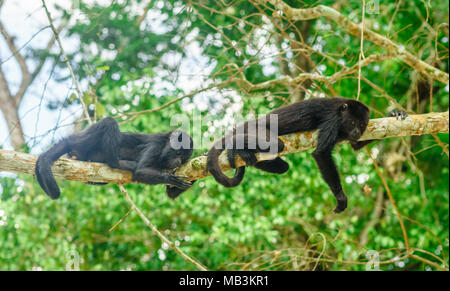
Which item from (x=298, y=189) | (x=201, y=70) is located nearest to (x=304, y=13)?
(x=201, y=70)

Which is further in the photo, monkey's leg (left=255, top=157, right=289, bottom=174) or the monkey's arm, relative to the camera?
monkey's leg (left=255, top=157, right=289, bottom=174)

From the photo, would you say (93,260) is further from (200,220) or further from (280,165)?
(280,165)

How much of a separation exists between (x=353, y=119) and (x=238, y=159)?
1.54m

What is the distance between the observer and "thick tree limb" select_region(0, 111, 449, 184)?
14.9 ft

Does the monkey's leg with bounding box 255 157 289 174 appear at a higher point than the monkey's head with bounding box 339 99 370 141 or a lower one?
lower

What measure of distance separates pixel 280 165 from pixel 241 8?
4.00 m

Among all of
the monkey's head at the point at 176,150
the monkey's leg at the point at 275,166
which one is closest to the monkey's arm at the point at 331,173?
the monkey's leg at the point at 275,166

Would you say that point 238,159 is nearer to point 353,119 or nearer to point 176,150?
point 176,150

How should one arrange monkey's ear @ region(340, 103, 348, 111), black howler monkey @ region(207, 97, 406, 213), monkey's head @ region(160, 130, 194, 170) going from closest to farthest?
1. black howler monkey @ region(207, 97, 406, 213)
2. monkey's ear @ region(340, 103, 348, 111)
3. monkey's head @ region(160, 130, 194, 170)

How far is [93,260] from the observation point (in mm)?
10633

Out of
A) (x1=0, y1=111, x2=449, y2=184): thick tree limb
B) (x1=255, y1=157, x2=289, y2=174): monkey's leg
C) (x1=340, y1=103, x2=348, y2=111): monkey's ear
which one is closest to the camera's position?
(x1=0, y1=111, x2=449, y2=184): thick tree limb

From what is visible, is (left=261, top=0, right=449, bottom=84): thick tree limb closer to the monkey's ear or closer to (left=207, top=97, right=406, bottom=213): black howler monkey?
(left=207, top=97, right=406, bottom=213): black howler monkey

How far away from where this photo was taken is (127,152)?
5.70m

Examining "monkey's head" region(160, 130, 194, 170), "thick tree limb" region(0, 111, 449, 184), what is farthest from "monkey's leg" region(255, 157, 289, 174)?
"monkey's head" region(160, 130, 194, 170)
